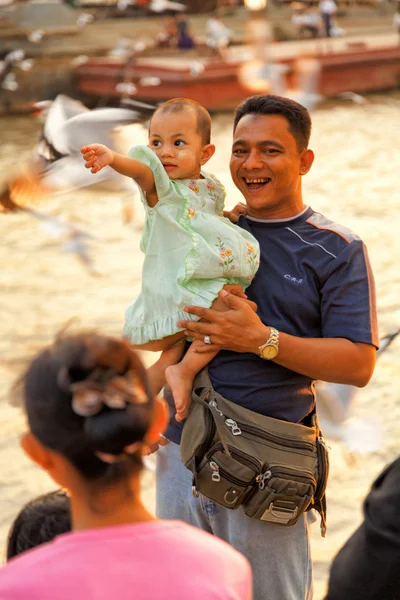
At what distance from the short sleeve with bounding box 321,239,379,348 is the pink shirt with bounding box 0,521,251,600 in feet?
2.50

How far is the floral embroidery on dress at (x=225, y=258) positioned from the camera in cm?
184

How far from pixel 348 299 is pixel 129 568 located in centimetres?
90

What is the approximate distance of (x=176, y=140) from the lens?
6.40ft

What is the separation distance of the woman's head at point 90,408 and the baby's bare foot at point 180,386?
2.05 ft

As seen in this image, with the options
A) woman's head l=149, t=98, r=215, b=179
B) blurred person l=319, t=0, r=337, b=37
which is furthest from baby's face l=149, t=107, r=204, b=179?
blurred person l=319, t=0, r=337, b=37

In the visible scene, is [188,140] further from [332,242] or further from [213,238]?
[332,242]

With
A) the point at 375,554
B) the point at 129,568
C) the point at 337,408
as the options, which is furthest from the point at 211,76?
the point at 129,568

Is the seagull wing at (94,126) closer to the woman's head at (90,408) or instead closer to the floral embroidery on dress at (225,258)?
the floral embroidery on dress at (225,258)

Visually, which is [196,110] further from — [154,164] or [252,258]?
[252,258]

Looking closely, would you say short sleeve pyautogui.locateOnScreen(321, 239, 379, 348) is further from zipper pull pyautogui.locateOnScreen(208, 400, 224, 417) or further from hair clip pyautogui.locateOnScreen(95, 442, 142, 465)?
hair clip pyautogui.locateOnScreen(95, 442, 142, 465)

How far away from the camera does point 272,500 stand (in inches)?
68.8

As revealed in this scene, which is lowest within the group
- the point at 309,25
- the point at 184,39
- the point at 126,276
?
the point at 309,25

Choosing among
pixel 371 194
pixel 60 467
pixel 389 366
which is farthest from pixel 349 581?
pixel 371 194

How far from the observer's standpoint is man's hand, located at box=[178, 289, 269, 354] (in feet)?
5.74
